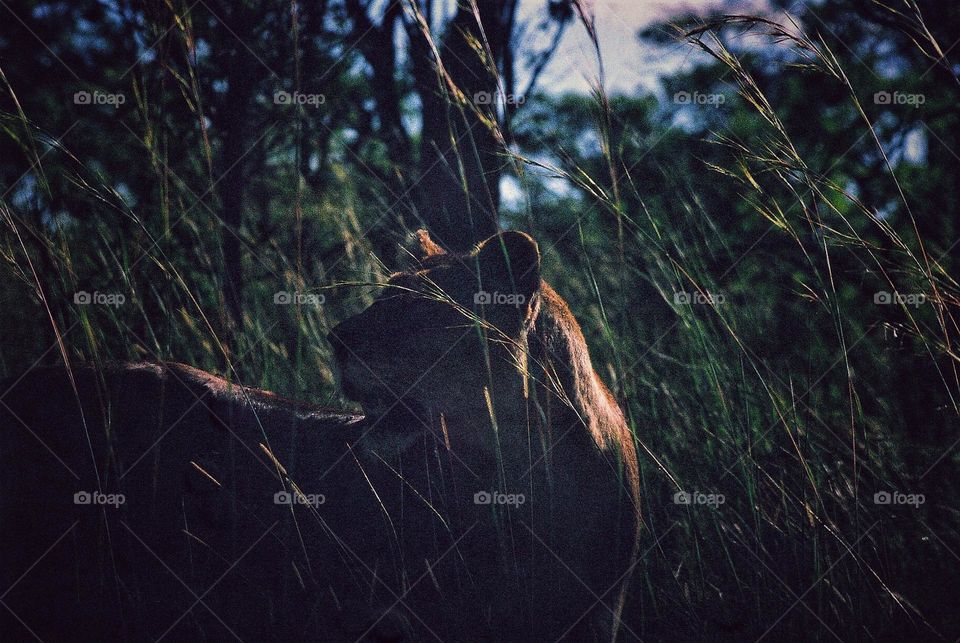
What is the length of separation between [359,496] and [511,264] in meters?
0.95

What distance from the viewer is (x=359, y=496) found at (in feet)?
8.05

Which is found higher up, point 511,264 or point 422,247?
point 422,247

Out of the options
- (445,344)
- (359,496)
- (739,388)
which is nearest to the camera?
(445,344)

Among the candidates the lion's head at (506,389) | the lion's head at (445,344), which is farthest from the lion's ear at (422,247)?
the lion's head at (445,344)

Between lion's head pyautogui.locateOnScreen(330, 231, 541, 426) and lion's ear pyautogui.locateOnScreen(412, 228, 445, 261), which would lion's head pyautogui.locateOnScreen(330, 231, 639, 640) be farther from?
lion's ear pyautogui.locateOnScreen(412, 228, 445, 261)

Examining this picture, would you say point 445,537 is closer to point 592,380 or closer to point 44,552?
point 592,380

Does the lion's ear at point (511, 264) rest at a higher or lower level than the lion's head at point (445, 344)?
higher

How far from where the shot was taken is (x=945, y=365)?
3.78 metres

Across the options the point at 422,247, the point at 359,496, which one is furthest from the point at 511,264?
the point at 359,496

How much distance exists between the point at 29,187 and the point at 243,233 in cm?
127

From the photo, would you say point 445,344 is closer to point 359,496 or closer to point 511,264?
point 511,264

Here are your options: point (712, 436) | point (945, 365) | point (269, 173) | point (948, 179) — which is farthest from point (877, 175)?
point (269, 173)

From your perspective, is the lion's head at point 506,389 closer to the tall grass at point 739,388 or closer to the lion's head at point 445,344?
the lion's head at point 445,344

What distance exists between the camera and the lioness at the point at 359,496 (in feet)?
7.51
